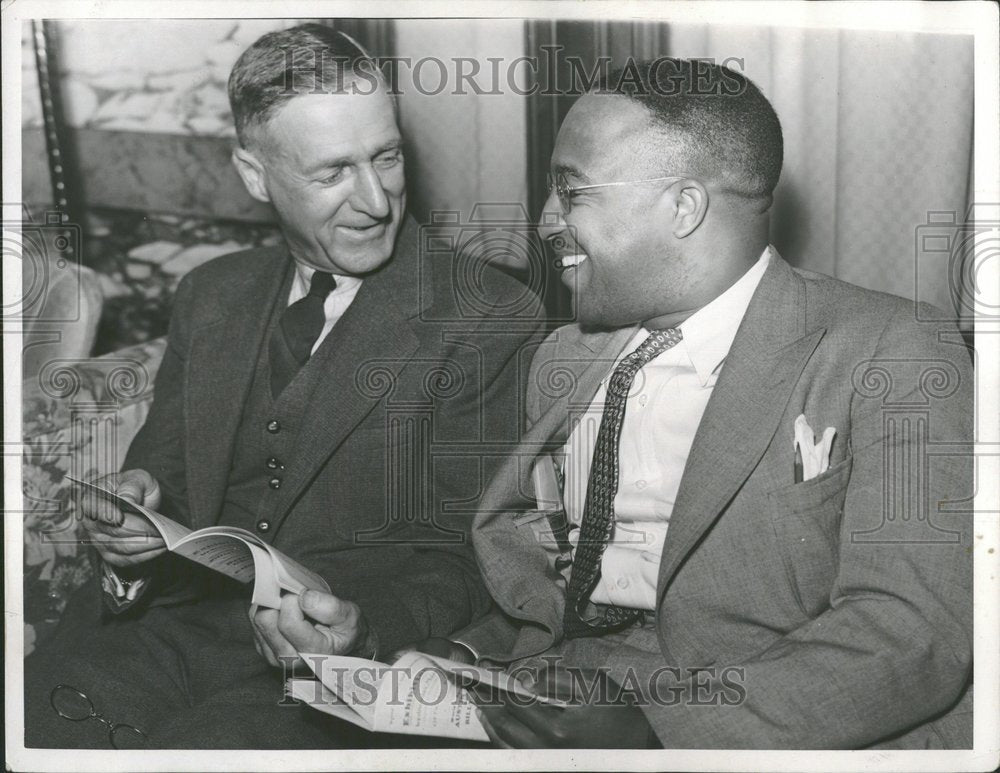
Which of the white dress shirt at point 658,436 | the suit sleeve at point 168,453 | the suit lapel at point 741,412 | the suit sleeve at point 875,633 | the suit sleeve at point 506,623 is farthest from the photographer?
the suit sleeve at point 168,453

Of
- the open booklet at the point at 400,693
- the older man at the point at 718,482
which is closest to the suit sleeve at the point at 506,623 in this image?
the older man at the point at 718,482

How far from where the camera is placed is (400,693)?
1.88 m

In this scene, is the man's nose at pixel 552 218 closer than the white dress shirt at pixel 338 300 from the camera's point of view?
Yes

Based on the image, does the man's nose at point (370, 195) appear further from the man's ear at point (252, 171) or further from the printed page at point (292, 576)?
the printed page at point (292, 576)

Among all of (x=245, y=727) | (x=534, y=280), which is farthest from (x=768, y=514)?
(x=245, y=727)

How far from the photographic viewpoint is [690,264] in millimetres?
1923

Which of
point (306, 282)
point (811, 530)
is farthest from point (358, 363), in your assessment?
point (811, 530)

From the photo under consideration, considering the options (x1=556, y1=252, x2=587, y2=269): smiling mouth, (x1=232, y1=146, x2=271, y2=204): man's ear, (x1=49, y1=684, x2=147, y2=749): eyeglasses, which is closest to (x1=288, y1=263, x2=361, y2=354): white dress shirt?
(x1=232, y1=146, x2=271, y2=204): man's ear

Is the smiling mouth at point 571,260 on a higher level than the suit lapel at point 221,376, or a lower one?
higher

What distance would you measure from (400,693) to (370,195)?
1.01 m

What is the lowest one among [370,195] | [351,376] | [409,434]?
[409,434]

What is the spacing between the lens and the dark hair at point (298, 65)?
2129 millimetres

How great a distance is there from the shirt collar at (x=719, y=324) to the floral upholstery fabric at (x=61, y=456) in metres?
1.37

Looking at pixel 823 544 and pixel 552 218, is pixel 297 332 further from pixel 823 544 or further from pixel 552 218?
pixel 823 544
